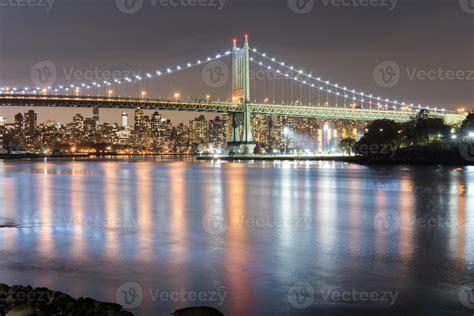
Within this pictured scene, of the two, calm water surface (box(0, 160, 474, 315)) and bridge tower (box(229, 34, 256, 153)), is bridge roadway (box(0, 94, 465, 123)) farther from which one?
calm water surface (box(0, 160, 474, 315))

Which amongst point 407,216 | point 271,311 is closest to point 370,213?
point 407,216

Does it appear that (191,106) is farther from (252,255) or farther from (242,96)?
(252,255)

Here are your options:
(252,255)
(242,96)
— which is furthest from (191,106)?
(252,255)

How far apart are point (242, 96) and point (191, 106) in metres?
9.27

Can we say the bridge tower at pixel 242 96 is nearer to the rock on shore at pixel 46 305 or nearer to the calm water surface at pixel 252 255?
the calm water surface at pixel 252 255

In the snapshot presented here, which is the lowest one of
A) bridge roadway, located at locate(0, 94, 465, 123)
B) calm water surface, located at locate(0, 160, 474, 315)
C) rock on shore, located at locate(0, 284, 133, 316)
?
calm water surface, located at locate(0, 160, 474, 315)

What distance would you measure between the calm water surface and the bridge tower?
6910cm

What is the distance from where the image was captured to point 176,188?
32344 mm

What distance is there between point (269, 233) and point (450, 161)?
171 feet

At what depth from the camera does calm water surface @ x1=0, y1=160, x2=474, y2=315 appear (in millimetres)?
8445

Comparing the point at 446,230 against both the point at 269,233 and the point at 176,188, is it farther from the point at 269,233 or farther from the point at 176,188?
the point at 176,188

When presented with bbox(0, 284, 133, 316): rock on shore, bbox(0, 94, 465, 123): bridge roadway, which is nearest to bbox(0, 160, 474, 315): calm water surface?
bbox(0, 284, 133, 316): rock on shore

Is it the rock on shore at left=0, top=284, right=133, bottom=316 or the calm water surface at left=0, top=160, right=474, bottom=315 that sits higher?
the rock on shore at left=0, top=284, right=133, bottom=316

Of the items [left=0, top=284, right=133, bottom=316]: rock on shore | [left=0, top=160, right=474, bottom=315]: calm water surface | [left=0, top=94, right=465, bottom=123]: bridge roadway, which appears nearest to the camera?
[left=0, top=284, right=133, bottom=316]: rock on shore
